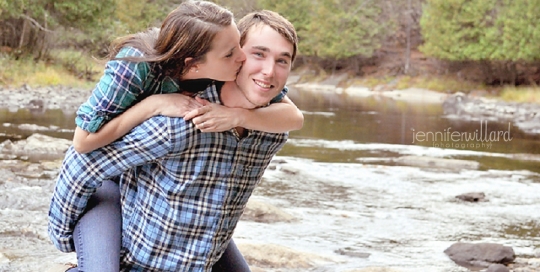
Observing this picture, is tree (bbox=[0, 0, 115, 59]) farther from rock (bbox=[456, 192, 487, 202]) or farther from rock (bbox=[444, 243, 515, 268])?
rock (bbox=[444, 243, 515, 268])

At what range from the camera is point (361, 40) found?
2016 inches

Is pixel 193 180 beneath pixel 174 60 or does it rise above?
beneath

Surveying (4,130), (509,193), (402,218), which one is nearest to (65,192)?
(402,218)

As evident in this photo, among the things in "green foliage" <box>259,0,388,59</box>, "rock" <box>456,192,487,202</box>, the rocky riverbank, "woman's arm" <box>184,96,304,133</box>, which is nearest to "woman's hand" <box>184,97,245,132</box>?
"woman's arm" <box>184,96,304,133</box>

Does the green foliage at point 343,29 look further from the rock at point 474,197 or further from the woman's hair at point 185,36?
the woman's hair at point 185,36

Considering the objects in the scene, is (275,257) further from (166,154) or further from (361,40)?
(361,40)

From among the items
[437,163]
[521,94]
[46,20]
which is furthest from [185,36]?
[521,94]

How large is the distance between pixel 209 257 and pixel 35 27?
25.0 m

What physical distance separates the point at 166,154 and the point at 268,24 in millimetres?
488

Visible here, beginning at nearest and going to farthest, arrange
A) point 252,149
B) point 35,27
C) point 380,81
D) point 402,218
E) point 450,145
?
point 252,149 < point 402,218 < point 450,145 < point 35,27 < point 380,81

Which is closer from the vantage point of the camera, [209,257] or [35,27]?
[209,257]

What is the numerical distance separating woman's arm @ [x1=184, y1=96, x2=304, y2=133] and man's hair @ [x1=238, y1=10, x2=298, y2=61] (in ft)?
0.68

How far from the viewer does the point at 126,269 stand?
7.25 feet

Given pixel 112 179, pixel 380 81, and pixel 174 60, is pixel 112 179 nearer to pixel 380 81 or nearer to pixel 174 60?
pixel 174 60
